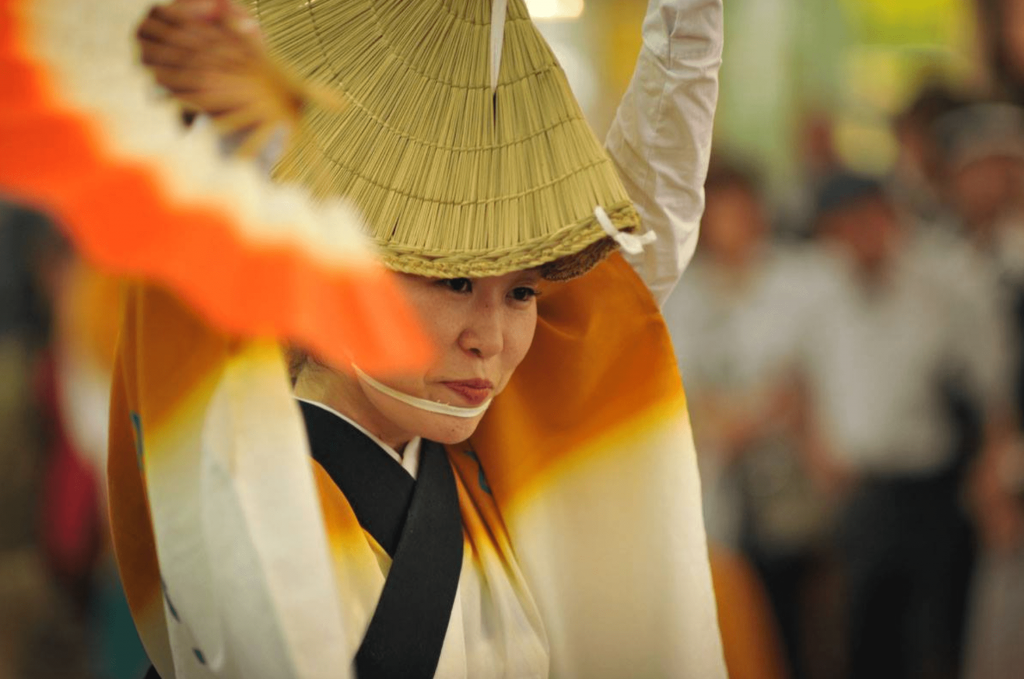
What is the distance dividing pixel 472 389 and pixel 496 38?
1.13 ft

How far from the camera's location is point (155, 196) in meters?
0.94

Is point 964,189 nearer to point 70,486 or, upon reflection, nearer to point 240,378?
point 70,486

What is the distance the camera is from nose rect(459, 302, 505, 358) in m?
1.22

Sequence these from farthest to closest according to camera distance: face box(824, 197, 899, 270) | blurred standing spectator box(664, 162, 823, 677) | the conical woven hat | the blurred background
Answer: face box(824, 197, 899, 270) → blurred standing spectator box(664, 162, 823, 677) → the blurred background → the conical woven hat

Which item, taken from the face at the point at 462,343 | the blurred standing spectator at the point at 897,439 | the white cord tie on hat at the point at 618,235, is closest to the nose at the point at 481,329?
the face at the point at 462,343

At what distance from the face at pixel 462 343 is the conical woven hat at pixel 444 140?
0.22 feet

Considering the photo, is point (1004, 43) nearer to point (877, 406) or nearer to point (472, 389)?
point (877, 406)

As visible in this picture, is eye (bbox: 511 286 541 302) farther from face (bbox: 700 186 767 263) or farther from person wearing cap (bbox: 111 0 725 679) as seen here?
face (bbox: 700 186 767 263)

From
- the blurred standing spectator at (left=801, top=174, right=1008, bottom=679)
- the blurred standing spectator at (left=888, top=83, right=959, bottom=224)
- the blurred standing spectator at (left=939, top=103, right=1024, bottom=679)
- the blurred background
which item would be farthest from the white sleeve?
the blurred standing spectator at (left=888, top=83, right=959, bottom=224)

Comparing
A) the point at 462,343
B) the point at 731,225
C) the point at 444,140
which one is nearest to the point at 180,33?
the point at 444,140

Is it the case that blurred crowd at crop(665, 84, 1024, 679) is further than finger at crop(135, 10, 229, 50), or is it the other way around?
blurred crowd at crop(665, 84, 1024, 679)

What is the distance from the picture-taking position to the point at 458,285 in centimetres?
121

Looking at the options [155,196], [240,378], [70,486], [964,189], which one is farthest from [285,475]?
[964,189]

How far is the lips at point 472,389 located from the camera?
49.2 inches
